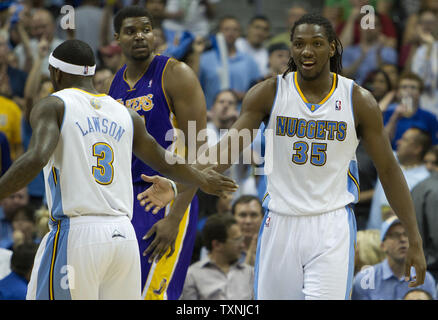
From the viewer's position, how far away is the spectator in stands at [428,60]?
11016 millimetres

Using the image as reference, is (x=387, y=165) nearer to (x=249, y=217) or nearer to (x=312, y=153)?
(x=312, y=153)

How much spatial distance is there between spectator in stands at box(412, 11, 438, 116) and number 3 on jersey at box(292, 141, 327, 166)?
20.3 feet

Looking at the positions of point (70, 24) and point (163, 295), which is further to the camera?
point (70, 24)

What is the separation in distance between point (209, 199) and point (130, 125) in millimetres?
4380

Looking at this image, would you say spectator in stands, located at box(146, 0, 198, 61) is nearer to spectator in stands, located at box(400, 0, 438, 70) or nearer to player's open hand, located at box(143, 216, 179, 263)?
spectator in stands, located at box(400, 0, 438, 70)

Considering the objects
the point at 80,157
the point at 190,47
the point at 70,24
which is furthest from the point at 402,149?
the point at 80,157

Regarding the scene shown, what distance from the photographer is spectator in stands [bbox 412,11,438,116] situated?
434 inches

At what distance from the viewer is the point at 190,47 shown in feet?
33.3

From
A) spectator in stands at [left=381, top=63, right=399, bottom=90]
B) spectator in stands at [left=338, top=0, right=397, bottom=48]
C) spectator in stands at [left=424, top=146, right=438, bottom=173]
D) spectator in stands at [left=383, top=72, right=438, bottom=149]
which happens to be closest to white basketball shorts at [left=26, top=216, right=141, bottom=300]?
spectator in stands at [left=424, top=146, right=438, bottom=173]

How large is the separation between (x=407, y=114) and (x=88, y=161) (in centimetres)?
633

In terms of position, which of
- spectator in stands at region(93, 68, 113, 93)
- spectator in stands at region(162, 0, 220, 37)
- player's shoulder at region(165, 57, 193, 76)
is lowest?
player's shoulder at region(165, 57, 193, 76)

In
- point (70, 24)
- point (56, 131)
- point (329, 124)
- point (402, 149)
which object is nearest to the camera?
point (56, 131)

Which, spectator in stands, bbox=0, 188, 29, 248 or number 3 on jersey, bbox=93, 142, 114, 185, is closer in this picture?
number 3 on jersey, bbox=93, 142, 114, 185
